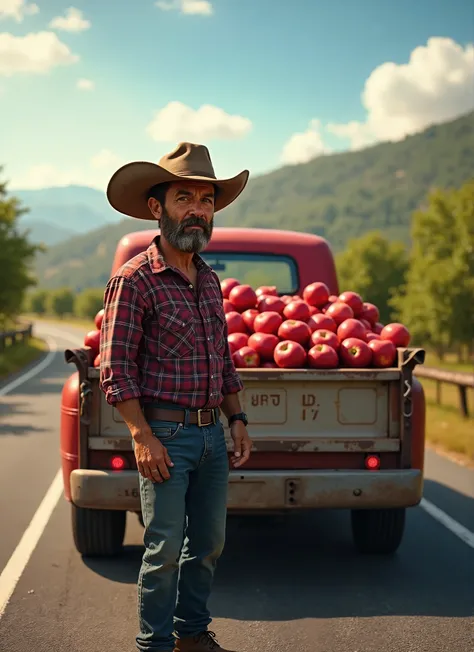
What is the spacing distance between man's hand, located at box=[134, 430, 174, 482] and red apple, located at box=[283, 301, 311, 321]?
285 centimetres

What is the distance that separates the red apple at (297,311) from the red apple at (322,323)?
0.21 feet

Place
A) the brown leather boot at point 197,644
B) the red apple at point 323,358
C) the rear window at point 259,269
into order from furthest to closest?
1. the rear window at point 259,269
2. the red apple at point 323,358
3. the brown leather boot at point 197,644

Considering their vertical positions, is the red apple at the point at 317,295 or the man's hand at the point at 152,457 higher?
the red apple at the point at 317,295

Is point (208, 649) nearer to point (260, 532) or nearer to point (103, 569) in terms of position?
point (103, 569)

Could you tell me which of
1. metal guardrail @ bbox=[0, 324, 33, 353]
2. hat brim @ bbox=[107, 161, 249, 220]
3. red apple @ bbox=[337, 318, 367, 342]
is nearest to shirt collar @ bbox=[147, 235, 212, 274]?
hat brim @ bbox=[107, 161, 249, 220]

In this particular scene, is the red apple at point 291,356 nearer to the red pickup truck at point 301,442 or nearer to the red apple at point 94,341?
the red pickup truck at point 301,442

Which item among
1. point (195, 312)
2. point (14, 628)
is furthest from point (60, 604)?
point (195, 312)

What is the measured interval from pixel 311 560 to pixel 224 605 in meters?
1.18

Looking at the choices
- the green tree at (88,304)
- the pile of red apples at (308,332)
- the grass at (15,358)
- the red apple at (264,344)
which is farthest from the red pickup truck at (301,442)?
the green tree at (88,304)

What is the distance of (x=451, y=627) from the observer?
473 cm

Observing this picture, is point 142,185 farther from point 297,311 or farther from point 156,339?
point 297,311

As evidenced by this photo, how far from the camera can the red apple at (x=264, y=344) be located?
19.5ft

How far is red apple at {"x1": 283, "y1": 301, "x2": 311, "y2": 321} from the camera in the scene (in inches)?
249

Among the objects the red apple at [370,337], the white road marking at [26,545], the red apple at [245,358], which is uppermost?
the red apple at [370,337]
